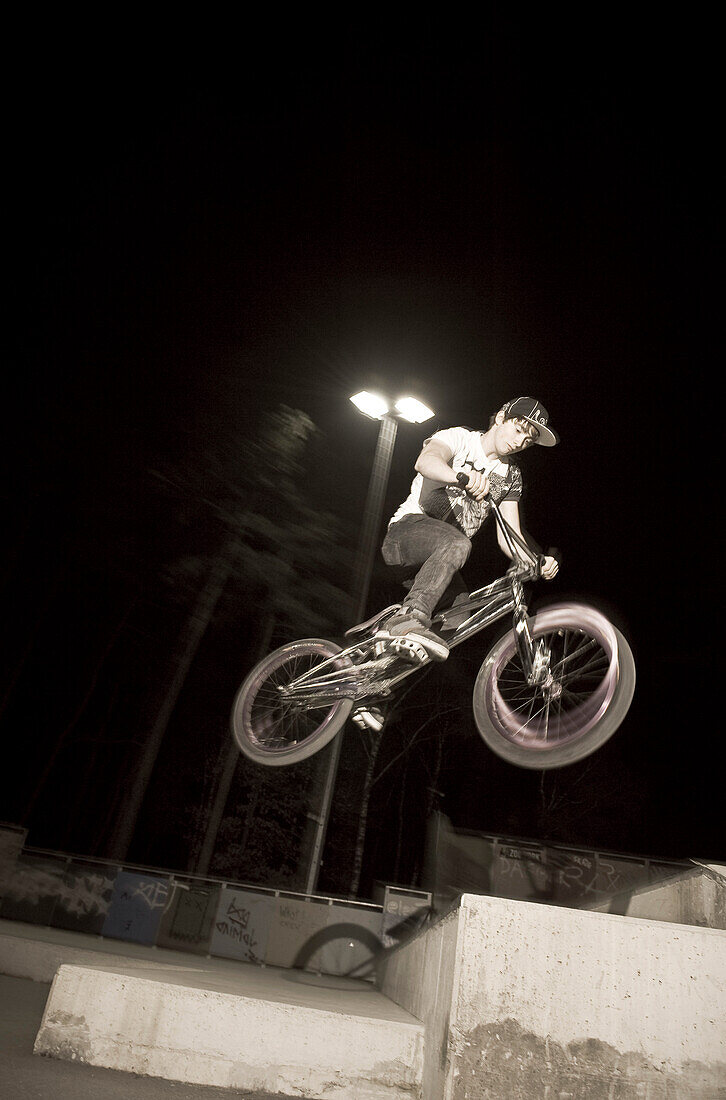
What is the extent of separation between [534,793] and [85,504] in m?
17.8

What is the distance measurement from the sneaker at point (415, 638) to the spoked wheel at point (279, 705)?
1043 millimetres

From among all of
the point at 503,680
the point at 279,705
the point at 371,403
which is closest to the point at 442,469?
the point at 503,680

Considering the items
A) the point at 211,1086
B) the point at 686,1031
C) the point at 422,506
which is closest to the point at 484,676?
the point at 422,506

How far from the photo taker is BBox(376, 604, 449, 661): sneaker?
14.5ft

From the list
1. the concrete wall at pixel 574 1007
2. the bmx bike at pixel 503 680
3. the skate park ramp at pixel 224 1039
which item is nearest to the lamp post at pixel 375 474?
the bmx bike at pixel 503 680

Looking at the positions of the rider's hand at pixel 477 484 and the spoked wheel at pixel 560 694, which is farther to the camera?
the rider's hand at pixel 477 484

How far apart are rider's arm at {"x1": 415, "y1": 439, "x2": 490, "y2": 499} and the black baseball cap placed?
538 mm

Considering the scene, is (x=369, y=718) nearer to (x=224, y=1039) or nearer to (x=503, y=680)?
(x=503, y=680)

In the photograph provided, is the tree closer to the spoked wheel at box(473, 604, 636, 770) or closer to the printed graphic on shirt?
the printed graphic on shirt

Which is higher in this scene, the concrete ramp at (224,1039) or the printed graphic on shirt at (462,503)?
the printed graphic on shirt at (462,503)

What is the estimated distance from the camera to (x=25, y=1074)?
2.97m

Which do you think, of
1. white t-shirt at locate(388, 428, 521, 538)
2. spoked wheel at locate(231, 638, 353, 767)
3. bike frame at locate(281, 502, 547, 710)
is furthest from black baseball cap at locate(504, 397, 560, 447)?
spoked wheel at locate(231, 638, 353, 767)

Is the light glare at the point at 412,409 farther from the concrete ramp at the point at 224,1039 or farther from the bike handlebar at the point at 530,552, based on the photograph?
the concrete ramp at the point at 224,1039

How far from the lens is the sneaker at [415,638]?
441 centimetres
